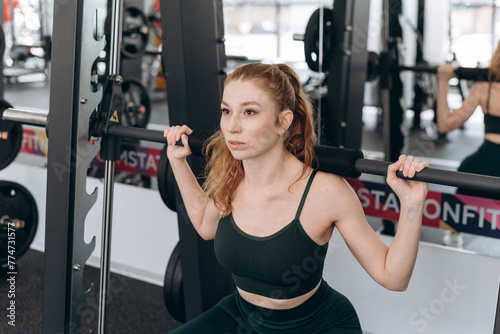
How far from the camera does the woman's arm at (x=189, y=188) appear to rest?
1603mm

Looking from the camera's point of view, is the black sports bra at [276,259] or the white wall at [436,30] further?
the white wall at [436,30]

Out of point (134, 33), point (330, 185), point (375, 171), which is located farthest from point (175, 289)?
point (134, 33)

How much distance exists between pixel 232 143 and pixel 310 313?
0.46 m

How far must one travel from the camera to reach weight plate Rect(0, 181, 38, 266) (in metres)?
2.85

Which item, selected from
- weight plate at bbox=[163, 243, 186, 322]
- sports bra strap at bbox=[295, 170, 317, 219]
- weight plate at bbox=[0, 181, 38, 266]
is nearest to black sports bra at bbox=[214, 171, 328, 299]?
sports bra strap at bbox=[295, 170, 317, 219]

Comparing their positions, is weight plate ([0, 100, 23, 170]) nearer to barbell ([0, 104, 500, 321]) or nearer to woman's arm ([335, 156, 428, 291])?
barbell ([0, 104, 500, 321])

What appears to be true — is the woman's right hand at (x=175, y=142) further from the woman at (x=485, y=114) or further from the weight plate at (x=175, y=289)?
the woman at (x=485, y=114)

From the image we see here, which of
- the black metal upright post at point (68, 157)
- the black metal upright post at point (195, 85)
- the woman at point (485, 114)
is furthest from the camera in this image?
the woman at point (485, 114)

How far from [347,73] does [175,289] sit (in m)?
1.32

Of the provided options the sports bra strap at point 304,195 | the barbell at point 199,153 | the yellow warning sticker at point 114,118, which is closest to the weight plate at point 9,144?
the barbell at point 199,153

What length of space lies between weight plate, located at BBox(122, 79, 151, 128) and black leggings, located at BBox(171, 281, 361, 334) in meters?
2.75

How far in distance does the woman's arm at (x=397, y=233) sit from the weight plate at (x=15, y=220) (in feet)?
6.64

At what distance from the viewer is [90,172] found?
12.1 feet

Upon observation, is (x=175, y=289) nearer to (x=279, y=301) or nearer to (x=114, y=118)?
(x=114, y=118)
